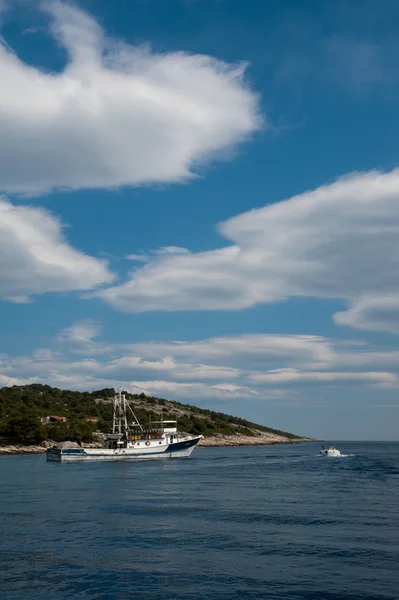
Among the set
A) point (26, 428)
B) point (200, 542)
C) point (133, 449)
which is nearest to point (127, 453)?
point (133, 449)

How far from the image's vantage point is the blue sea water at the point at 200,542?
27.1 meters

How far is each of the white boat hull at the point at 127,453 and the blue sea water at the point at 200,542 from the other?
5314cm

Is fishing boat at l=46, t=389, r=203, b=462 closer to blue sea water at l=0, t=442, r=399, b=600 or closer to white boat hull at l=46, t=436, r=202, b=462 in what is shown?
white boat hull at l=46, t=436, r=202, b=462

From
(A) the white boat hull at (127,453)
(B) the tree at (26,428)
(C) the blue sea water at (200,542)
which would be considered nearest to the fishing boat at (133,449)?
(A) the white boat hull at (127,453)

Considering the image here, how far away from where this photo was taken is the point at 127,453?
128m

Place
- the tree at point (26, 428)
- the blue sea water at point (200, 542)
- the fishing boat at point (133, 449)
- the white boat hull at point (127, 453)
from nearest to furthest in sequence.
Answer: the blue sea water at point (200, 542) < the white boat hull at point (127, 453) < the fishing boat at point (133, 449) < the tree at point (26, 428)

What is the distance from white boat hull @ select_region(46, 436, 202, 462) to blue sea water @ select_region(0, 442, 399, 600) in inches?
2092

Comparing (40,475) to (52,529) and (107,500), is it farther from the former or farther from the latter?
(52,529)

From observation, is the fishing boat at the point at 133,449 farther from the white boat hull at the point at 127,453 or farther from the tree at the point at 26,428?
the tree at the point at 26,428

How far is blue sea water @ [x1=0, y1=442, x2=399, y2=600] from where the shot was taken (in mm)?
27062

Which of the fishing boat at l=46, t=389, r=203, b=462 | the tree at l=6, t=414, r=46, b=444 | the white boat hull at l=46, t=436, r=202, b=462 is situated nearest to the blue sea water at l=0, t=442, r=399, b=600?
the white boat hull at l=46, t=436, r=202, b=462

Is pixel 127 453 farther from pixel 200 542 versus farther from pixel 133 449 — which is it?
pixel 200 542

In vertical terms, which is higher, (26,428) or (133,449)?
(26,428)

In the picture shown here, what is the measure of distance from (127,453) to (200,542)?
9388 centimetres
